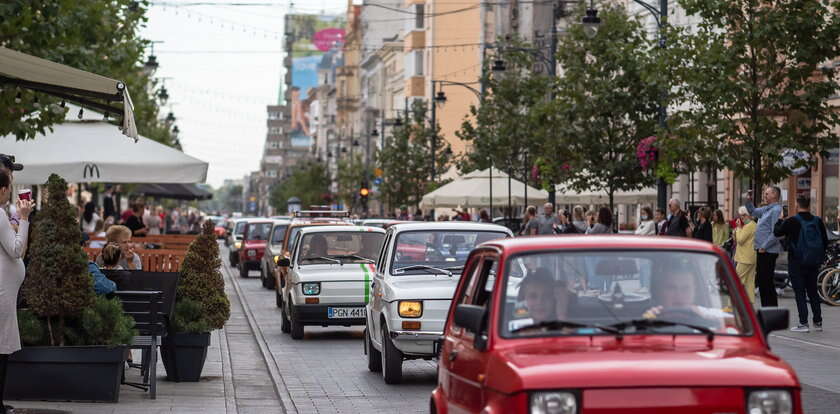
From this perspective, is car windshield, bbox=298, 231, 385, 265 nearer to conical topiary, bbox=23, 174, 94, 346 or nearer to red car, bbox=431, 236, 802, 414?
conical topiary, bbox=23, 174, 94, 346

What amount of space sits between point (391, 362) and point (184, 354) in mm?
1892

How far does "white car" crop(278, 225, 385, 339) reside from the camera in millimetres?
20516

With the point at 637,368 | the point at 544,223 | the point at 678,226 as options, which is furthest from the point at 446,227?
the point at 544,223

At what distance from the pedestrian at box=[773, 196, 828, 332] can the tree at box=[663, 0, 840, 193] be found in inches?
212

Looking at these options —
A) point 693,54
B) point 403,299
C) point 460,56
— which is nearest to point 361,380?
point 403,299

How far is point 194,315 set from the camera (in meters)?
14.4

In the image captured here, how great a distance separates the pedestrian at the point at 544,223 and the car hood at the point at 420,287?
19.2 metres

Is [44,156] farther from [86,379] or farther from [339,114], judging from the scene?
[339,114]

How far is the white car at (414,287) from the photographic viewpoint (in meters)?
14.7

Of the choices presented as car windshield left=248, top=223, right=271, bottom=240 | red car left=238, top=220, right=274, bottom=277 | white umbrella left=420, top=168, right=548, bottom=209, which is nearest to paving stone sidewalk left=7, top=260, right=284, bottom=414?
white umbrella left=420, top=168, right=548, bottom=209

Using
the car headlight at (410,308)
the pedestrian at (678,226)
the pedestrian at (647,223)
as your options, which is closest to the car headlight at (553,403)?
the car headlight at (410,308)

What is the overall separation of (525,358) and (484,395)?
40 cm

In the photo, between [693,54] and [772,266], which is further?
[693,54]

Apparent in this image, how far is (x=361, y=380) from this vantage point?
609 inches
